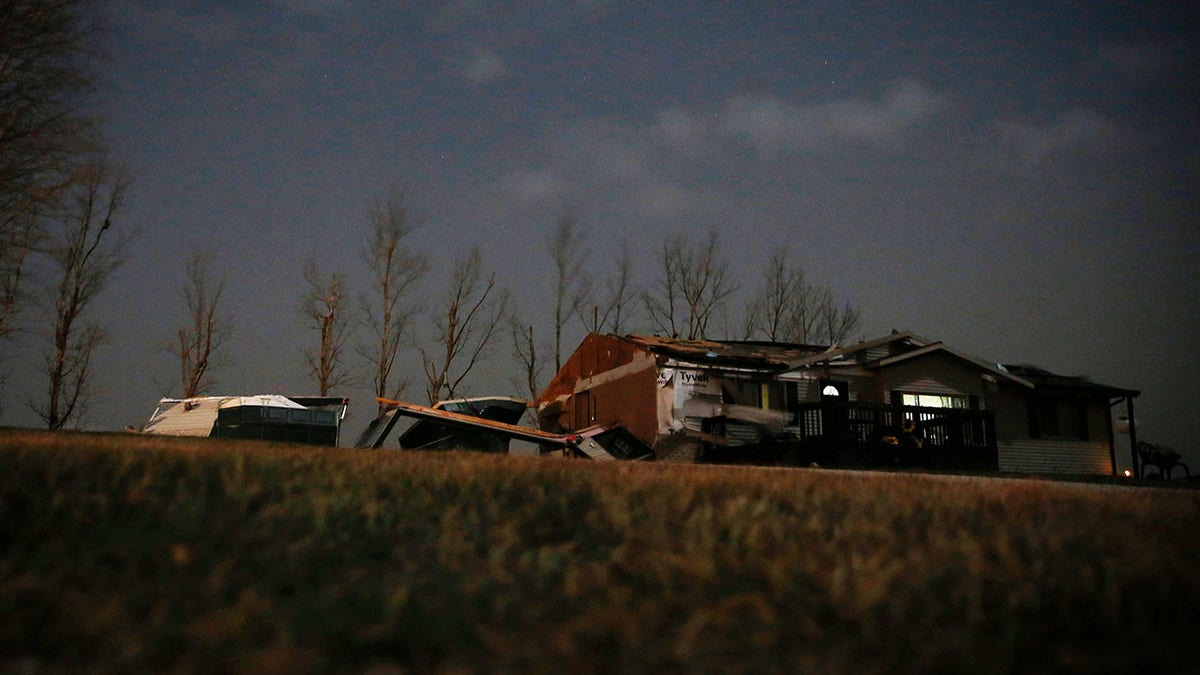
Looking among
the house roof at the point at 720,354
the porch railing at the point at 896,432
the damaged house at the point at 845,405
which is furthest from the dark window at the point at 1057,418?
the house roof at the point at 720,354

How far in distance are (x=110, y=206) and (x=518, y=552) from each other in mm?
31275

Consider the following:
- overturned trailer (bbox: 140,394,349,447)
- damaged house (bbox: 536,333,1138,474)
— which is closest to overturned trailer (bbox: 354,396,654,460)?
overturned trailer (bbox: 140,394,349,447)

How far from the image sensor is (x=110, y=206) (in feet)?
95.4

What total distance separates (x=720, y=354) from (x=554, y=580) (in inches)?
903

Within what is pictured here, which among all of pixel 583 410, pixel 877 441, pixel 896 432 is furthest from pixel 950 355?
pixel 583 410

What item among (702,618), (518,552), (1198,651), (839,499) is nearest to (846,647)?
(702,618)

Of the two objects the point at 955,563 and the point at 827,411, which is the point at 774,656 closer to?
the point at 955,563

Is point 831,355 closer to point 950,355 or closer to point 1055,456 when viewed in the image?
point 950,355

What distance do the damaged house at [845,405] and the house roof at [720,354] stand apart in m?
0.05

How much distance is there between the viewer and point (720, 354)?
25.5 metres

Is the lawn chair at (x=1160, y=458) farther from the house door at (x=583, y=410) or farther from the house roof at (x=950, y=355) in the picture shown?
the house door at (x=583, y=410)

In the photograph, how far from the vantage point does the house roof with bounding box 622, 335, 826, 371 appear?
2503 centimetres

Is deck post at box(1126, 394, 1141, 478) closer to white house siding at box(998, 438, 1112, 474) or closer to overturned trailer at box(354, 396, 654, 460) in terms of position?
white house siding at box(998, 438, 1112, 474)

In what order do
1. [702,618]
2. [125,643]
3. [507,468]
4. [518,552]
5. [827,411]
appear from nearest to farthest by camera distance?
[125,643], [702,618], [518,552], [507,468], [827,411]
